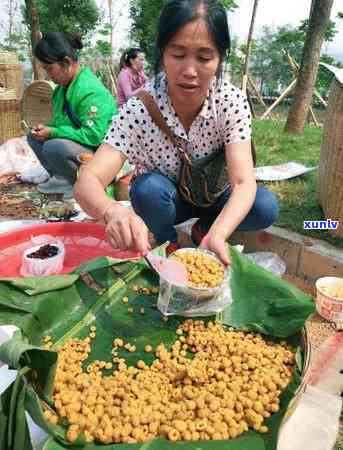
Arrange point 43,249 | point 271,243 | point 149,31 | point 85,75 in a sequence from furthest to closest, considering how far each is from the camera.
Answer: point 149,31
point 85,75
point 271,243
point 43,249

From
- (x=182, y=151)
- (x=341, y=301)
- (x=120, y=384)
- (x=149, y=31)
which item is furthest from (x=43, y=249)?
(x=149, y=31)

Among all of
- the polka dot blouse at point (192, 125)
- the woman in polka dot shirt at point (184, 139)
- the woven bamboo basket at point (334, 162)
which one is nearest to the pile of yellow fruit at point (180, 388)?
the woman in polka dot shirt at point (184, 139)

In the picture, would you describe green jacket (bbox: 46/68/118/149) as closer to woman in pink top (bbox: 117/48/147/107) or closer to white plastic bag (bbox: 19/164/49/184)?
white plastic bag (bbox: 19/164/49/184)

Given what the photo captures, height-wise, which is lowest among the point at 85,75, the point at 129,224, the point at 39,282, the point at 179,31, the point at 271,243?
the point at 271,243

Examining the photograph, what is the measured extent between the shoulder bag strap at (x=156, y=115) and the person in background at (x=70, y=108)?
1.44m

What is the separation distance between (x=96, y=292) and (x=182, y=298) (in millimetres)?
406

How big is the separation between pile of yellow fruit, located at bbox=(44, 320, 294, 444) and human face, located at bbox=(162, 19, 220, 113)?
1.03 meters

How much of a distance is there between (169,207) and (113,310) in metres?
0.71

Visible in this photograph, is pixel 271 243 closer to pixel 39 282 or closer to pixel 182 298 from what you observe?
A: pixel 182 298

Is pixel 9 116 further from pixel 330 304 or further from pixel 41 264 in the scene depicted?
pixel 330 304

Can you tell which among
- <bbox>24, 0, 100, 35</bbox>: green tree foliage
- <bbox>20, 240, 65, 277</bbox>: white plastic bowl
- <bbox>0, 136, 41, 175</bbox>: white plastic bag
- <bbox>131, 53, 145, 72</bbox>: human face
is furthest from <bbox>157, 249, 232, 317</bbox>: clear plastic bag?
<bbox>24, 0, 100, 35</bbox>: green tree foliage

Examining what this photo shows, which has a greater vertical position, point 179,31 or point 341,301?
point 179,31

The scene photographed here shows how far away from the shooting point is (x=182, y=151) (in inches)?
84.7

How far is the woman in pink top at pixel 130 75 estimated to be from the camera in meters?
5.84
